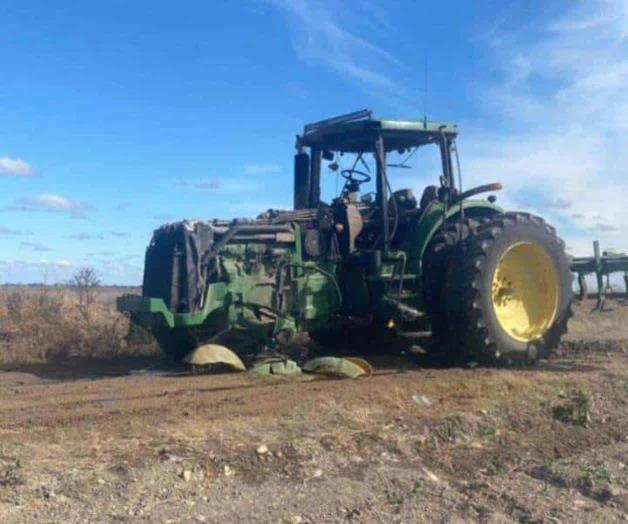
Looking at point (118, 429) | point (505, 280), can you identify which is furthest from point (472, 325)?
point (118, 429)

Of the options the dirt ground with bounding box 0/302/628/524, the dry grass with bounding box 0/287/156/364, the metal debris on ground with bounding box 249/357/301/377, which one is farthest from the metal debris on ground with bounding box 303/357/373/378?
the dry grass with bounding box 0/287/156/364

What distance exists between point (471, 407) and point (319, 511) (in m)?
2.56

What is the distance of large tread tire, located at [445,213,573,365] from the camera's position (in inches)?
361

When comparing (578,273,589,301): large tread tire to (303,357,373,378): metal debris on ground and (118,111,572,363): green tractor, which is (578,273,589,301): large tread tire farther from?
(303,357,373,378): metal debris on ground

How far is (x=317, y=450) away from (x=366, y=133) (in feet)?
18.6

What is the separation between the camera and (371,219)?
10.4 meters

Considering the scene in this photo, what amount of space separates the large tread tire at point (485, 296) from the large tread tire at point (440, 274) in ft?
0.40

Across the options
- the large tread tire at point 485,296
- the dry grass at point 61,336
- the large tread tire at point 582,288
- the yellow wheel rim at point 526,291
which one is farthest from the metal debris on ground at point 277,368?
the large tread tire at point 582,288

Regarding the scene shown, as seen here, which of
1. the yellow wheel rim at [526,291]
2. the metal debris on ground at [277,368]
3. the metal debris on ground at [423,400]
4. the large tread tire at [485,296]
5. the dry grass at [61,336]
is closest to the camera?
the metal debris on ground at [423,400]

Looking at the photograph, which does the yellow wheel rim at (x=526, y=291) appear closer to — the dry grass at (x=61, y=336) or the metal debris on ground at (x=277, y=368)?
the metal debris on ground at (x=277, y=368)

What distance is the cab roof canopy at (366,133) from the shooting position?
10258 mm

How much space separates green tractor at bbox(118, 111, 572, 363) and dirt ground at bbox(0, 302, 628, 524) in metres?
1.04

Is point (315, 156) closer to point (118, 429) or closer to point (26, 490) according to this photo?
point (118, 429)

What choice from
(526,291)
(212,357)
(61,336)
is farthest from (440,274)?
(61,336)
